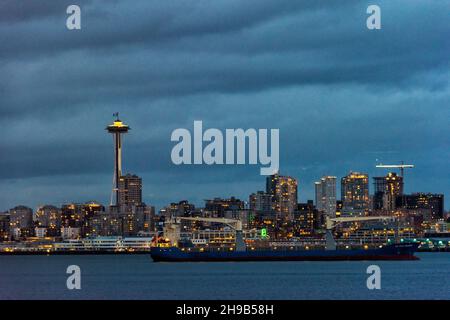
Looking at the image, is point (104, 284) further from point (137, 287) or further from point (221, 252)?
point (221, 252)

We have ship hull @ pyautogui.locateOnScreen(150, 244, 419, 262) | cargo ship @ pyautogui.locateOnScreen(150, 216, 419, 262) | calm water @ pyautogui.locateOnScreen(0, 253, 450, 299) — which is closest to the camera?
calm water @ pyautogui.locateOnScreen(0, 253, 450, 299)

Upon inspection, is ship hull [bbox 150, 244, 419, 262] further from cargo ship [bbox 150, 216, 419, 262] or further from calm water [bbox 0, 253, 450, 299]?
calm water [bbox 0, 253, 450, 299]

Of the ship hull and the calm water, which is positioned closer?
the calm water

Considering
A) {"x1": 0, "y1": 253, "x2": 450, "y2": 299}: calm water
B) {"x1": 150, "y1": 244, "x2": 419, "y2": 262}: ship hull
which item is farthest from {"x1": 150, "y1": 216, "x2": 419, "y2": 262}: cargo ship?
{"x1": 0, "y1": 253, "x2": 450, "y2": 299}: calm water

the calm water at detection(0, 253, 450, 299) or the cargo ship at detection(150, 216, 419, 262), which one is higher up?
the cargo ship at detection(150, 216, 419, 262)

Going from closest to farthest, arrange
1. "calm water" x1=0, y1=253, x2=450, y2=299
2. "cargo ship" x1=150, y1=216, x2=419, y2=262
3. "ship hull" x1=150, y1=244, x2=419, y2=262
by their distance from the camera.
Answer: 1. "calm water" x1=0, y1=253, x2=450, y2=299
2. "ship hull" x1=150, y1=244, x2=419, y2=262
3. "cargo ship" x1=150, y1=216, x2=419, y2=262

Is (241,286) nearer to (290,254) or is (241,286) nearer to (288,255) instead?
(290,254)
